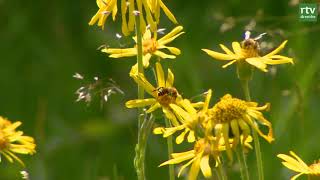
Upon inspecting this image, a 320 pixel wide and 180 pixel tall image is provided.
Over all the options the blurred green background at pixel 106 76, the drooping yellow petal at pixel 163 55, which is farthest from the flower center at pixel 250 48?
the blurred green background at pixel 106 76

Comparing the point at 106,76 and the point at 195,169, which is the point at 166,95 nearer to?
the point at 195,169

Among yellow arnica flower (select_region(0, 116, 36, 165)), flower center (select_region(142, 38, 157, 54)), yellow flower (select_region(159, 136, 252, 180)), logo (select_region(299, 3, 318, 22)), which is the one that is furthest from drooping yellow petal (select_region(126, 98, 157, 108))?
logo (select_region(299, 3, 318, 22))

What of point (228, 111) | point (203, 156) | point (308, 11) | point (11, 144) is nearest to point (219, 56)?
point (228, 111)

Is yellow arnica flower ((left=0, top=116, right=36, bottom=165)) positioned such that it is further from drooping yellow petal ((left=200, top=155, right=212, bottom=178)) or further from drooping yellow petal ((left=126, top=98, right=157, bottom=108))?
drooping yellow petal ((left=200, top=155, right=212, bottom=178))

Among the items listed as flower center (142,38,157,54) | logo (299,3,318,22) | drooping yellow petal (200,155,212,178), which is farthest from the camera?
logo (299,3,318,22)

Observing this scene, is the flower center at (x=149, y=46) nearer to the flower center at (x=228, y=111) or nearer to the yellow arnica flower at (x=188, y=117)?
the yellow arnica flower at (x=188, y=117)

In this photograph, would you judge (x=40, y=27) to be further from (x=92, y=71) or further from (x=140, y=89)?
(x=140, y=89)

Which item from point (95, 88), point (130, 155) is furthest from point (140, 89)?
point (130, 155)
